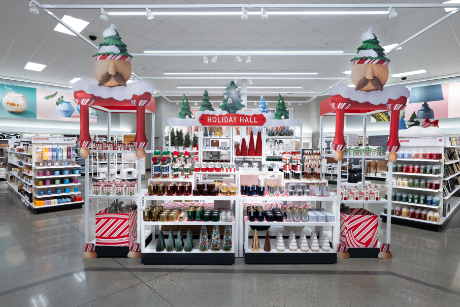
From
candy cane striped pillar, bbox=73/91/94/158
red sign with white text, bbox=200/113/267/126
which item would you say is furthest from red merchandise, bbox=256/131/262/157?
candy cane striped pillar, bbox=73/91/94/158

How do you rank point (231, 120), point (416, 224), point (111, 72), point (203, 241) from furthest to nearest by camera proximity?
point (416, 224)
point (231, 120)
point (203, 241)
point (111, 72)

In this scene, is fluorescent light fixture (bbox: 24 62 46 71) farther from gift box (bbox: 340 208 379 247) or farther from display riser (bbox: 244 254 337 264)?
gift box (bbox: 340 208 379 247)

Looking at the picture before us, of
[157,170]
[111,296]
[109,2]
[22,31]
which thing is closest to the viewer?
[111,296]

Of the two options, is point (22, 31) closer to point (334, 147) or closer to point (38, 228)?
point (38, 228)

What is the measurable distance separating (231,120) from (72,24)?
14.9 feet

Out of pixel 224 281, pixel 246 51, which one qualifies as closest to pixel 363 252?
pixel 224 281

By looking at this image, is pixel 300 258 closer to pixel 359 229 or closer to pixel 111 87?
pixel 359 229

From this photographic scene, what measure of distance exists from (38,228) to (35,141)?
2.56 meters

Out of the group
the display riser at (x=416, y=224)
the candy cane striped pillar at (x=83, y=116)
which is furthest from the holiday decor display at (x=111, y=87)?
the display riser at (x=416, y=224)

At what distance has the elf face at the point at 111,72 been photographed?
11.5ft

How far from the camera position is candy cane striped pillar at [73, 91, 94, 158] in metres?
3.66

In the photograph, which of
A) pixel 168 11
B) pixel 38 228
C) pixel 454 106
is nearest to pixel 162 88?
pixel 168 11

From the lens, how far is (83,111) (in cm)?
378

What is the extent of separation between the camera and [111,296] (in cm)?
305
